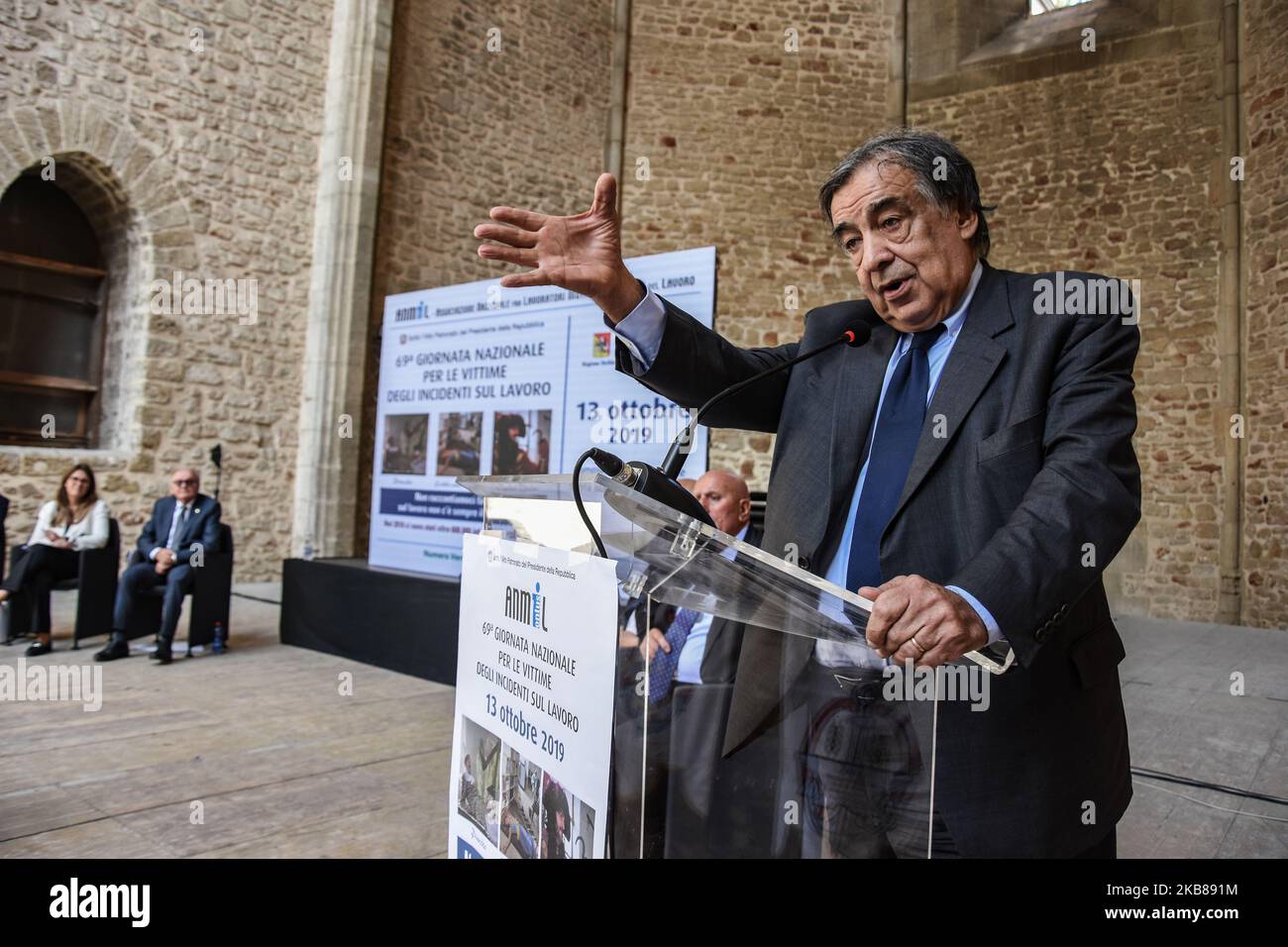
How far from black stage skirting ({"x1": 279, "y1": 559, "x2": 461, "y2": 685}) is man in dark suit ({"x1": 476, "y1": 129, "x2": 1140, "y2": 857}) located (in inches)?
146

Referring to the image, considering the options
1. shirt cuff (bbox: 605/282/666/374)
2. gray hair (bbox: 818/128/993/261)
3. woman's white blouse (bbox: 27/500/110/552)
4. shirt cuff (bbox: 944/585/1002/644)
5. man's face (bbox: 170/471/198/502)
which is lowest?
woman's white blouse (bbox: 27/500/110/552)

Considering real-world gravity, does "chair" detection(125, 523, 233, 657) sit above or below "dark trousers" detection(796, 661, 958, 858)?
below

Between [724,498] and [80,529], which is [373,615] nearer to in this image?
[80,529]

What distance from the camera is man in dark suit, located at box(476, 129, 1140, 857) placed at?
0.89 metres

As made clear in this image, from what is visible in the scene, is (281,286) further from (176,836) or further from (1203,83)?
(1203,83)

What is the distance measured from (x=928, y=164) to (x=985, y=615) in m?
0.68

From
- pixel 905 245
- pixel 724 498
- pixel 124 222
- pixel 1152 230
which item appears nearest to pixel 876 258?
pixel 905 245

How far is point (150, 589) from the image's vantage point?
17.9 ft

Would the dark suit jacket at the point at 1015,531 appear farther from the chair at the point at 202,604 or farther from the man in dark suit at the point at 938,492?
the chair at the point at 202,604

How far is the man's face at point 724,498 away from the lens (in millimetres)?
3180

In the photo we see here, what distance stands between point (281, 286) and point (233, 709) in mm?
5677

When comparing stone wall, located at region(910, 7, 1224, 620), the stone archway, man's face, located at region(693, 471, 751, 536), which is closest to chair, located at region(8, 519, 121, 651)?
the stone archway

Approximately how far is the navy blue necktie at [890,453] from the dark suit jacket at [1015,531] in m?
0.03

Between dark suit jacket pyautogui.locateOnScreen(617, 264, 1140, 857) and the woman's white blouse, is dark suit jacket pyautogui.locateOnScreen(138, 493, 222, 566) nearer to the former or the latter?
the woman's white blouse
